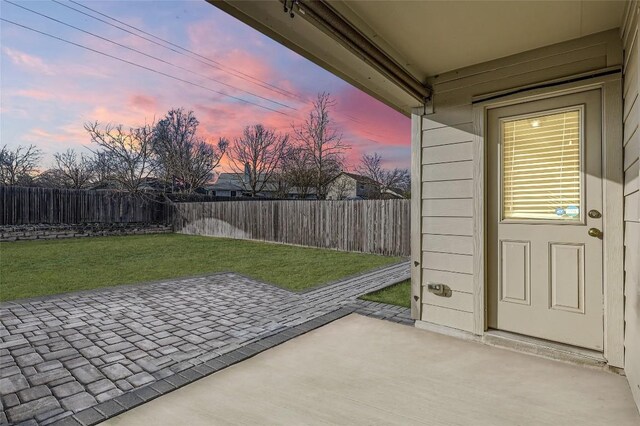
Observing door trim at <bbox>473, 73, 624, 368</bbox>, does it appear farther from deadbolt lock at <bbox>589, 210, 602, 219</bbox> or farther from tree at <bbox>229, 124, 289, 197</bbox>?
tree at <bbox>229, 124, 289, 197</bbox>

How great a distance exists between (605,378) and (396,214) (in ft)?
18.9

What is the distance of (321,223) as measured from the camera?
9.08m

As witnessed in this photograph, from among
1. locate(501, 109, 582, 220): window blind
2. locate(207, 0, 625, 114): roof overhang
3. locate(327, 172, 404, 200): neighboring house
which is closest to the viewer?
locate(207, 0, 625, 114): roof overhang

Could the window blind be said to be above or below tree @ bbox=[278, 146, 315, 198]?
below

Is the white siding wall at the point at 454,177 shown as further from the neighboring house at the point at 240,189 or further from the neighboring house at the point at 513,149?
the neighboring house at the point at 240,189

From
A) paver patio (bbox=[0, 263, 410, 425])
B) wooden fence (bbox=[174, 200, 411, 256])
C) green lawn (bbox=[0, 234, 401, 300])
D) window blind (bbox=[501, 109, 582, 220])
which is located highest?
window blind (bbox=[501, 109, 582, 220])

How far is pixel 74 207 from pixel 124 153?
4461 mm

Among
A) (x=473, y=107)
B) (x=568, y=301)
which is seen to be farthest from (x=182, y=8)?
Result: (x=568, y=301)

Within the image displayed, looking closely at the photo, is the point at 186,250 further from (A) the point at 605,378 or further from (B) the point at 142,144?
(B) the point at 142,144

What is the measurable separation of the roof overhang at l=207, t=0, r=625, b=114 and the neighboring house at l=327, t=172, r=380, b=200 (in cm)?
1314

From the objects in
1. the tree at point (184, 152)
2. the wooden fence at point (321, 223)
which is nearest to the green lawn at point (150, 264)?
the wooden fence at point (321, 223)

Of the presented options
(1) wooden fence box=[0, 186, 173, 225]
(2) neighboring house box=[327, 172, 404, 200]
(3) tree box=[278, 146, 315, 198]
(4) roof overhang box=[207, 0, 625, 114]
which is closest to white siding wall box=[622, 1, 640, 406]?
(4) roof overhang box=[207, 0, 625, 114]

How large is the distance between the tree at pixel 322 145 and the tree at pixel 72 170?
34.4ft

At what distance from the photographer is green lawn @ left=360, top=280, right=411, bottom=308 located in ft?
12.6
